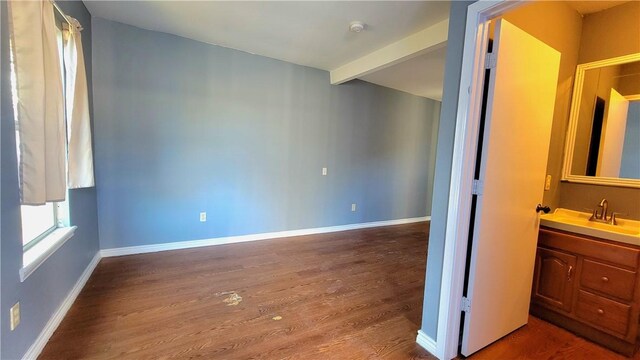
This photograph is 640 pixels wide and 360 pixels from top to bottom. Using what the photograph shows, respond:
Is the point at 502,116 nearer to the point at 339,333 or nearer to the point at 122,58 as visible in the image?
the point at 339,333

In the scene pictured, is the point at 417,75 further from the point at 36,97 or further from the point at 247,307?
the point at 36,97

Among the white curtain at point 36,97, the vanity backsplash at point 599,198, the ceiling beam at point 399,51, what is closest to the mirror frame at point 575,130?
the vanity backsplash at point 599,198

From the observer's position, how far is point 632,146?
2.06 metres

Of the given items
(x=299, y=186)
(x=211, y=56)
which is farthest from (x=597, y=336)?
(x=211, y=56)

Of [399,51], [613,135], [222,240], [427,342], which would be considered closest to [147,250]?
[222,240]

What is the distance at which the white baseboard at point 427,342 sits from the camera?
1739 mm

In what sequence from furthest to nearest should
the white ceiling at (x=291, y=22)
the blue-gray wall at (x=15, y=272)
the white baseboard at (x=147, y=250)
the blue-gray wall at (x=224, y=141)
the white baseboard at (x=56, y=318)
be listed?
the blue-gray wall at (x=224, y=141)
the white ceiling at (x=291, y=22)
the white baseboard at (x=147, y=250)
the white baseboard at (x=56, y=318)
the blue-gray wall at (x=15, y=272)

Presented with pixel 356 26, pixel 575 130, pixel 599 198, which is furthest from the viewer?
pixel 356 26

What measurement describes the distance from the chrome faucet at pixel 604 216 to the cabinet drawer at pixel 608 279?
46 centimetres

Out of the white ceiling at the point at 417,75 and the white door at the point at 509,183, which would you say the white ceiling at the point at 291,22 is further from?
the white door at the point at 509,183

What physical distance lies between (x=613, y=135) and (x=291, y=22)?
290 centimetres

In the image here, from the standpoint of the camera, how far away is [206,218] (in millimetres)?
3449

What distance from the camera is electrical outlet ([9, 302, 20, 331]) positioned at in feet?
4.37

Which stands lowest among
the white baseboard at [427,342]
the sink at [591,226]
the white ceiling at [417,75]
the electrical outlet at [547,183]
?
the white baseboard at [427,342]
